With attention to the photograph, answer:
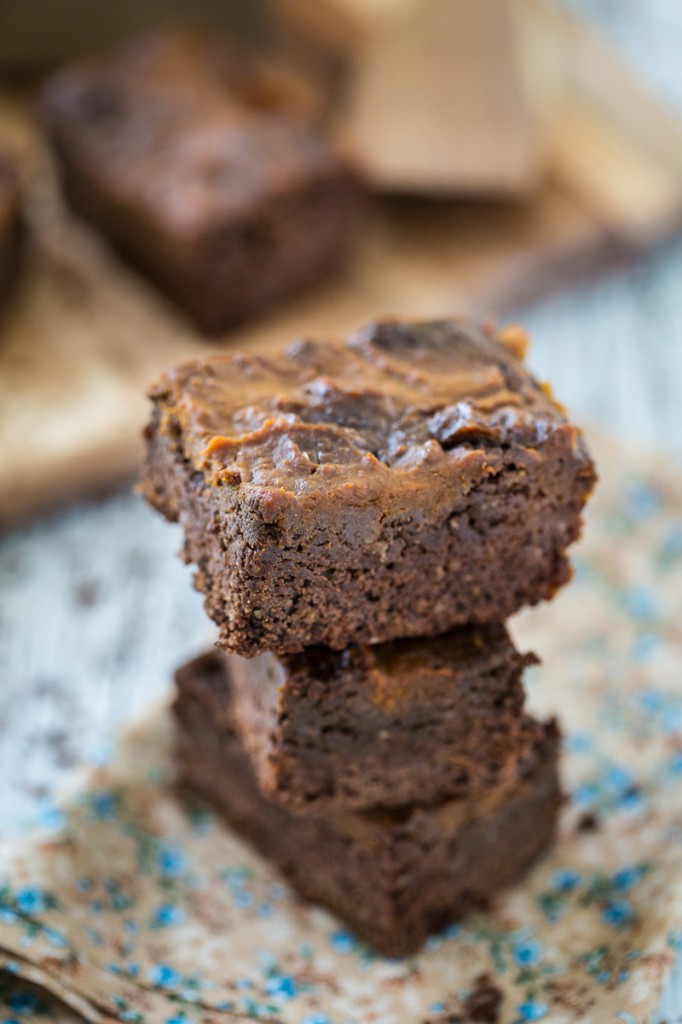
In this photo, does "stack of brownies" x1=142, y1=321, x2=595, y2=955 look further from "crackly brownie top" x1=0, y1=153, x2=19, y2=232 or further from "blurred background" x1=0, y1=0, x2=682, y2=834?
"crackly brownie top" x1=0, y1=153, x2=19, y2=232

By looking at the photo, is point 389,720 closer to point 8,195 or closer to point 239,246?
point 239,246

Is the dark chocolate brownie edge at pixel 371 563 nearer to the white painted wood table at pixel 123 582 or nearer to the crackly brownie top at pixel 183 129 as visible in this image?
the white painted wood table at pixel 123 582

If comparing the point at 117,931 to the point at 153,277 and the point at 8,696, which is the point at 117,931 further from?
the point at 153,277

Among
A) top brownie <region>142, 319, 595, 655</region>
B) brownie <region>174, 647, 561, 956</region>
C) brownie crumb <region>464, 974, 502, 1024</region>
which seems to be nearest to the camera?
top brownie <region>142, 319, 595, 655</region>

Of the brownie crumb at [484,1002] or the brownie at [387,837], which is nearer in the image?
the brownie crumb at [484,1002]

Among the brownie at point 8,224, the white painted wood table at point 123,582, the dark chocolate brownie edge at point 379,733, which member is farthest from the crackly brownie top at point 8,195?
the dark chocolate brownie edge at point 379,733

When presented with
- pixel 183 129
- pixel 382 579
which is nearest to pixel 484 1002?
pixel 382 579

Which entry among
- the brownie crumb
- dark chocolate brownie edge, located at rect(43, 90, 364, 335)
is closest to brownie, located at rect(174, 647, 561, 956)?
the brownie crumb

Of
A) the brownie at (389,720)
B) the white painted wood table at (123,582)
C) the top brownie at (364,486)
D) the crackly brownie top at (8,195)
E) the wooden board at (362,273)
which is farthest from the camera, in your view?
the crackly brownie top at (8,195)
